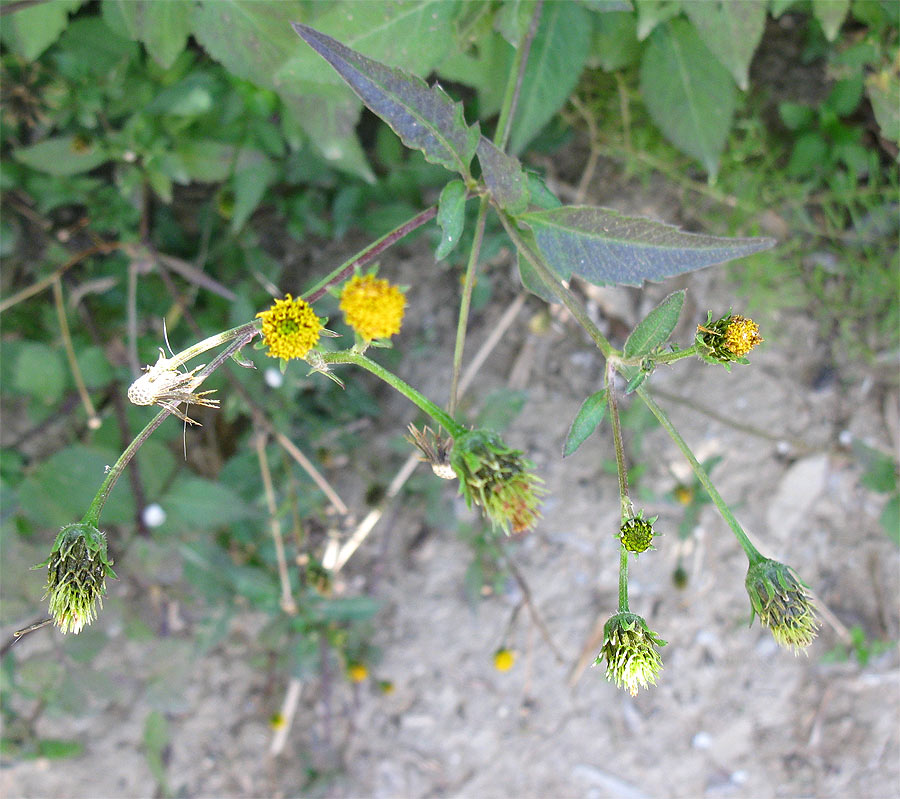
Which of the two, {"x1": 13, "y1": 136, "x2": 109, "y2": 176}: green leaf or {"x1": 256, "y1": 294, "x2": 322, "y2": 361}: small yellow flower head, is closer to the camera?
{"x1": 256, "y1": 294, "x2": 322, "y2": 361}: small yellow flower head

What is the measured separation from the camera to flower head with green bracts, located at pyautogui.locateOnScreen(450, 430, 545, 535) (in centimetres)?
91

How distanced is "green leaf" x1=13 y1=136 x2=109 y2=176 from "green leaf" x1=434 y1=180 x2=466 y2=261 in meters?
1.05


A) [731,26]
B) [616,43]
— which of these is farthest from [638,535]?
[616,43]

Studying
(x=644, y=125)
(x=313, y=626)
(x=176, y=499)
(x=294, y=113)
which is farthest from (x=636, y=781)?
(x=294, y=113)

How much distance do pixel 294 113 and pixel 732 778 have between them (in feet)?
6.85

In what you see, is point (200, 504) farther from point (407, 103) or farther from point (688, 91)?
point (688, 91)

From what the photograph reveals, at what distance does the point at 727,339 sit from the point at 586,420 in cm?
22

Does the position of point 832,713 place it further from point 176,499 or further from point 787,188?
point 176,499

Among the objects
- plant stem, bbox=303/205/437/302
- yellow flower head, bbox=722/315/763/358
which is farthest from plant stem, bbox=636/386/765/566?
plant stem, bbox=303/205/437/302

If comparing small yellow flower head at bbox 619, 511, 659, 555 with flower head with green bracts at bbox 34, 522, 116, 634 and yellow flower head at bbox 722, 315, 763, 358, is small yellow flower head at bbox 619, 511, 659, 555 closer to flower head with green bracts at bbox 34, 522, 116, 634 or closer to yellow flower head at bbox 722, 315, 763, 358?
yellow flower head at bbox 722, 315, 763, 358

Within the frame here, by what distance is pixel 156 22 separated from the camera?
4.46 feet

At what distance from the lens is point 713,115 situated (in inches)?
64.9

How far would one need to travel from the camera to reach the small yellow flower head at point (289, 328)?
3.11ft

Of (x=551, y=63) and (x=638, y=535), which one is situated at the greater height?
(x=551, y=63)
